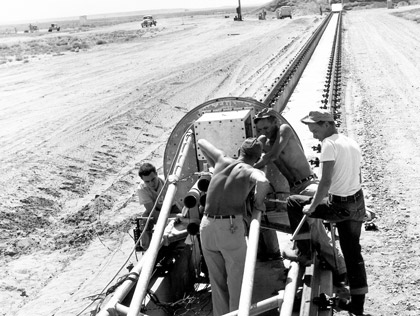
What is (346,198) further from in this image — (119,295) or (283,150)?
(119,295)

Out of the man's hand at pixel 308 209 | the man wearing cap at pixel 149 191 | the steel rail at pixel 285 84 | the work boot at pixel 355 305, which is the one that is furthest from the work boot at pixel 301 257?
the steel rail at pixel 285 84

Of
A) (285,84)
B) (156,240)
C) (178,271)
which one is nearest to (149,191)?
(178,271)

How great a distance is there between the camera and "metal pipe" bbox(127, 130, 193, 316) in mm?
5891

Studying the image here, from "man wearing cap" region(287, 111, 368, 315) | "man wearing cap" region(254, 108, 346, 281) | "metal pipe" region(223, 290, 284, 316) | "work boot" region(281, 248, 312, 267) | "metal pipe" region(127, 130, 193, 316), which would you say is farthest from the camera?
"man wearing cap" region(254, 108, 346, 281)

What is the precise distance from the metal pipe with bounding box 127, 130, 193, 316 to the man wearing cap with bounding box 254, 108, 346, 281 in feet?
3.41

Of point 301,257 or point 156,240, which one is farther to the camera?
point 301,257

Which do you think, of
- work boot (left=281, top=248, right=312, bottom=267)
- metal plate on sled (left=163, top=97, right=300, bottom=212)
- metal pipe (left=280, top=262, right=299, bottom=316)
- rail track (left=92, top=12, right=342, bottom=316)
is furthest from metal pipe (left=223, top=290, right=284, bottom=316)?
metal plate on sled (left=163, top=97, right=300, bottom=212)

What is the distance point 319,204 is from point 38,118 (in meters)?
16.7

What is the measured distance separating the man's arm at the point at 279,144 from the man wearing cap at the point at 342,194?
83 centimetres

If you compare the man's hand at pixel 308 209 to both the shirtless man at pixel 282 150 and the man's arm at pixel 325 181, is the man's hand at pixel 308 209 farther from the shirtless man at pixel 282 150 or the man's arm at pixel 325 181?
the shirtless man at pixel 282 150

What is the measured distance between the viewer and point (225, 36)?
52.5 m

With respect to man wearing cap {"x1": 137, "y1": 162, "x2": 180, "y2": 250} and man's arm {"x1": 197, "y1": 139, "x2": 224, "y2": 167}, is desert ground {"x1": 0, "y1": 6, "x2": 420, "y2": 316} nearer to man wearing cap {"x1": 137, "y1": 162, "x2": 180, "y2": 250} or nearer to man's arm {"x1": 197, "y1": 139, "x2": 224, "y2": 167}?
man wearing cap {"x1": 137, "y1": 162, "x2": 180, "y2": 250}

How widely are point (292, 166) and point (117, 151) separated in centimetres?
993

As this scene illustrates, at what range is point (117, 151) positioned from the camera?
17.1m
